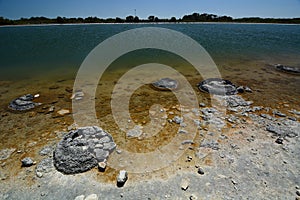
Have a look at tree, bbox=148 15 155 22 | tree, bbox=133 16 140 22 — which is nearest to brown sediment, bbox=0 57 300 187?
tree, bbox=133 16 140 22

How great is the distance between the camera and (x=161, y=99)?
7.71 m

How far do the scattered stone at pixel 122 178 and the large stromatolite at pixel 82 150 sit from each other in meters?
0.68

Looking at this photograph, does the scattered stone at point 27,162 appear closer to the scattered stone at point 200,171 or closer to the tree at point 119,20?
the scattered stone at point 200,171

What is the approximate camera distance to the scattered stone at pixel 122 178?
11.8 feet

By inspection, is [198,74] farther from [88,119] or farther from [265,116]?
[88,119]

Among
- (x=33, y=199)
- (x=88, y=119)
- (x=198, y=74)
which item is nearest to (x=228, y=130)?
(x=88, y=119)

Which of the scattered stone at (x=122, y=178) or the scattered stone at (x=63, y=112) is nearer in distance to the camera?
the scattered stone at (x=122, y=178)

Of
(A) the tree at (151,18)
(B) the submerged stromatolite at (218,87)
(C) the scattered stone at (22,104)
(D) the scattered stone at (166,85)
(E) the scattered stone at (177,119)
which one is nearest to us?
(E) the scattered stone at (177,119)

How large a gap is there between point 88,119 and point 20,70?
33.7 feet

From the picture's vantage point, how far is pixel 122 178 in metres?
3.62

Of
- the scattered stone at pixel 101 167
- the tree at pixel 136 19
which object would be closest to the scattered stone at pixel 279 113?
the scattered stone at pixel 101 167

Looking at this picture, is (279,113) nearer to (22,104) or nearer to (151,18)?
(22,104)

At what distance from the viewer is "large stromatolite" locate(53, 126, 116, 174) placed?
13.0ft

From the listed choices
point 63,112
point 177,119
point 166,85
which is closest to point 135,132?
point 177,119
